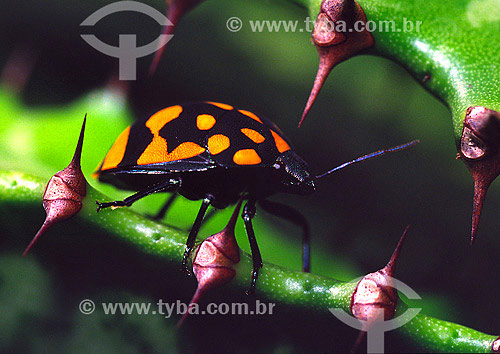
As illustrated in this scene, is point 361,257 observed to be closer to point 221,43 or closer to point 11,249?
point 11,249

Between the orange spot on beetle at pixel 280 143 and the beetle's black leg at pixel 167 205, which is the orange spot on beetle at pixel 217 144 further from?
the beetle's black leg at pixel 167 205

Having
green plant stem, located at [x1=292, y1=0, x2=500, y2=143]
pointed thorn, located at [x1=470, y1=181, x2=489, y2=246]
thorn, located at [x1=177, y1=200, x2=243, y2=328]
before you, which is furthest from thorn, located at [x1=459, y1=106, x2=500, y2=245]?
thorn, located at [x1=177, y1=200, x2=243, y2=328]

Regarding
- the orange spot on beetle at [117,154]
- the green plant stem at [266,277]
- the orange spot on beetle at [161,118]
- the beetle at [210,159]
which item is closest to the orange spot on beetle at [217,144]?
the beetle at [210,159]

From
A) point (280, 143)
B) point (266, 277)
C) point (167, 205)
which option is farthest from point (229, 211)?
point (266, 277)

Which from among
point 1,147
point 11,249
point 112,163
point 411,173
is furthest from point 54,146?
point 411,173

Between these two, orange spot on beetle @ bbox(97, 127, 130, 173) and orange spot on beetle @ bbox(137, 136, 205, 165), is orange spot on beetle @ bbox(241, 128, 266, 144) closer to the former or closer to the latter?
orange spot on beetle @ bbox(137, 136, 205, 165)

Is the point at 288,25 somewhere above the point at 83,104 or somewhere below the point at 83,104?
above
